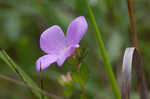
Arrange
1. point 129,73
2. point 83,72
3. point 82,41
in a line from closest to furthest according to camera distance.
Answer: point 129,73 < point 83,72 < point 82,41

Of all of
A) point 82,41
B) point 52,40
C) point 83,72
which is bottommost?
point 82,41

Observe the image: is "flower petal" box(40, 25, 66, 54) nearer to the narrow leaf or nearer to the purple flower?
the purple flower

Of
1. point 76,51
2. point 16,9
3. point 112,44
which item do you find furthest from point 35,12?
point 76,51

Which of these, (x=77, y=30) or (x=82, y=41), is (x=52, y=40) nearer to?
(x=77, y=30)

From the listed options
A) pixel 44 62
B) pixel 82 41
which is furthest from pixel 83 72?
pixel 82 41

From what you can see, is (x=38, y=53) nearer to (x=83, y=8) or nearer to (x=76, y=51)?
(x=83, y=8)

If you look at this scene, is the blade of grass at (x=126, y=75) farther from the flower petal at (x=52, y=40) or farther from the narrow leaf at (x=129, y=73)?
the flower petal at (x=52, y=40)

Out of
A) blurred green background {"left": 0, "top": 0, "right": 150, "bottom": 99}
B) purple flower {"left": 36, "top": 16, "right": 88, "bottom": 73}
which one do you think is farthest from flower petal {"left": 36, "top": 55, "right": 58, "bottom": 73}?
blurred green background {"left": 0, "top": 0, "right": 150, "bottom": 99}

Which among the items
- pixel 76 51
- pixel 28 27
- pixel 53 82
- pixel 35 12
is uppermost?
pixel 76 51
